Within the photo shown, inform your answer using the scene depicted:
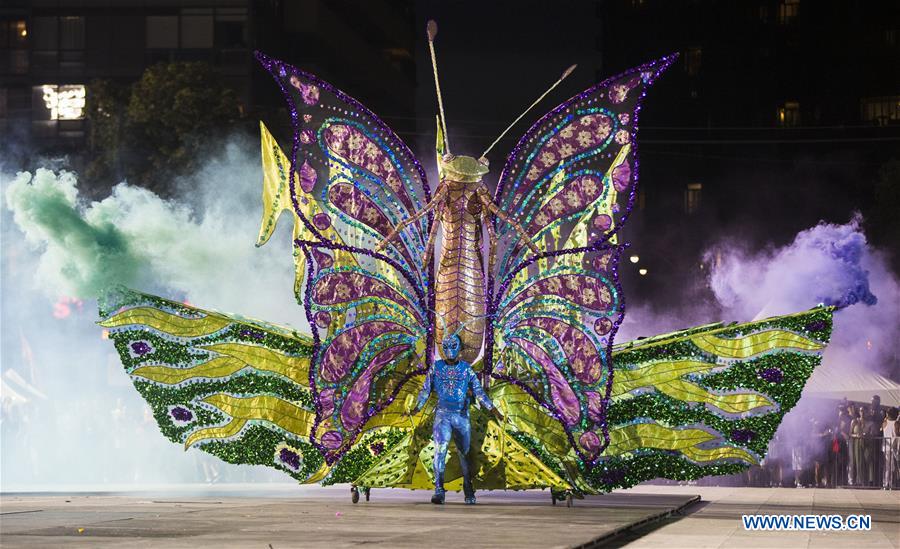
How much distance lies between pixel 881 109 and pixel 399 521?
49.7 m

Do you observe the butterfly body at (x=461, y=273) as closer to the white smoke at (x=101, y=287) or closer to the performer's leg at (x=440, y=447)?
the performer's leg at (x=440, y=447)

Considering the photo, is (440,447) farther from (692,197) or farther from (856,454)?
(692,197)

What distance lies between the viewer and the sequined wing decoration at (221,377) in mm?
20766

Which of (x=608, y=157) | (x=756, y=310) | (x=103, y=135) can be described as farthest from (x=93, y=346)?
(x=608, y=157)

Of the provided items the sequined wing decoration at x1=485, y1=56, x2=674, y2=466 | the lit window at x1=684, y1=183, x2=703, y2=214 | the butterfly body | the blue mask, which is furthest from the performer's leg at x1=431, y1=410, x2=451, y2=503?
the lit window at x1=684, y1=183, x2=703, y2=214

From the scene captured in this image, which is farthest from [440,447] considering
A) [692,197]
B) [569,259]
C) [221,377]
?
[692,197]

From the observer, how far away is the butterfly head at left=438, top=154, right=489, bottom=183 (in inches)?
783

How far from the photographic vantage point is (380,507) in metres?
19.6

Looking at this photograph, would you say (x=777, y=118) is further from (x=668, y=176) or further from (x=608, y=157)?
(x=608, y=157)

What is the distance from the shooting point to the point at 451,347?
64.6ft

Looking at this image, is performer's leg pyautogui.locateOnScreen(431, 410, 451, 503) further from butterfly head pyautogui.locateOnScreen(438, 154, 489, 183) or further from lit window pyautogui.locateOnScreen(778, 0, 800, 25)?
lit window pyautogui.locateOnScreen(778, 0, 800, 25)

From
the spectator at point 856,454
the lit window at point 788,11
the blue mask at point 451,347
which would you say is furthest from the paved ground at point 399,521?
the lit window at point 788,11

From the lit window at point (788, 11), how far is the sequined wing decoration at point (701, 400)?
48.5 metres

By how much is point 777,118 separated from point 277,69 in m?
47.9
